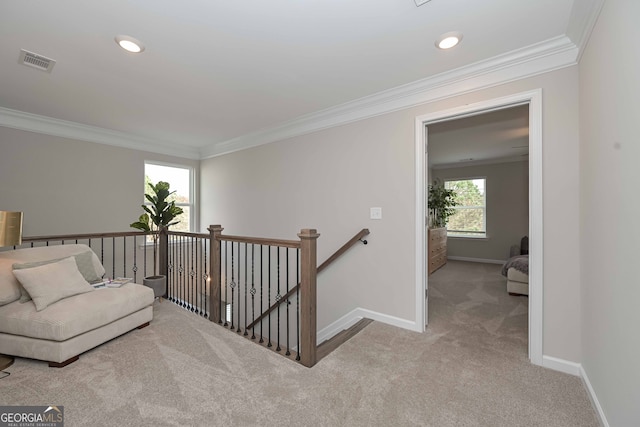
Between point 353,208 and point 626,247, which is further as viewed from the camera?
point 353,208

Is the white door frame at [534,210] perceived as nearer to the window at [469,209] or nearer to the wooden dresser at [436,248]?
the wooden dresser at [436,248]

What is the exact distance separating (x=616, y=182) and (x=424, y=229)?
1.44m

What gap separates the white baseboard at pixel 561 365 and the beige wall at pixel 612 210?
0.54 ft

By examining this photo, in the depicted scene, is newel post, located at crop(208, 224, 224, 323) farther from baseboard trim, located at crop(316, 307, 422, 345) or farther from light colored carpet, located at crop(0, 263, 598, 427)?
baseboard trim, located at crop(316, 307, 422, 345)

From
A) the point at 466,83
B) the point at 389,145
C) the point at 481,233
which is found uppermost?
the point at 466,83

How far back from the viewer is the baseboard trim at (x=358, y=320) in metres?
2.75

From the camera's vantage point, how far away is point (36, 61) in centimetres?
227

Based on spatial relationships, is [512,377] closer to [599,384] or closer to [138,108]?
[599,384]

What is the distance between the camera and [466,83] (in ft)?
8.04

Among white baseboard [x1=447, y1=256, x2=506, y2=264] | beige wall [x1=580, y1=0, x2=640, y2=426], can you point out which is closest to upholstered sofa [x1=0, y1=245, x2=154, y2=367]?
beige wall [x1=580, y1=0, x2=640, y2=426]

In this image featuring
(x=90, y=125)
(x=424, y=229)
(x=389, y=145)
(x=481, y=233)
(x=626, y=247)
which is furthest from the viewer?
(x=481, y=233)

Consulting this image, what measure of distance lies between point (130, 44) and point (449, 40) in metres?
2.38

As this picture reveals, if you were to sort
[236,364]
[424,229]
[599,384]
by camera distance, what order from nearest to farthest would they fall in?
[599,384] → [236,364] → [424,229]

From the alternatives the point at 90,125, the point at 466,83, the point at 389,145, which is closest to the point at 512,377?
the point at 389,145
